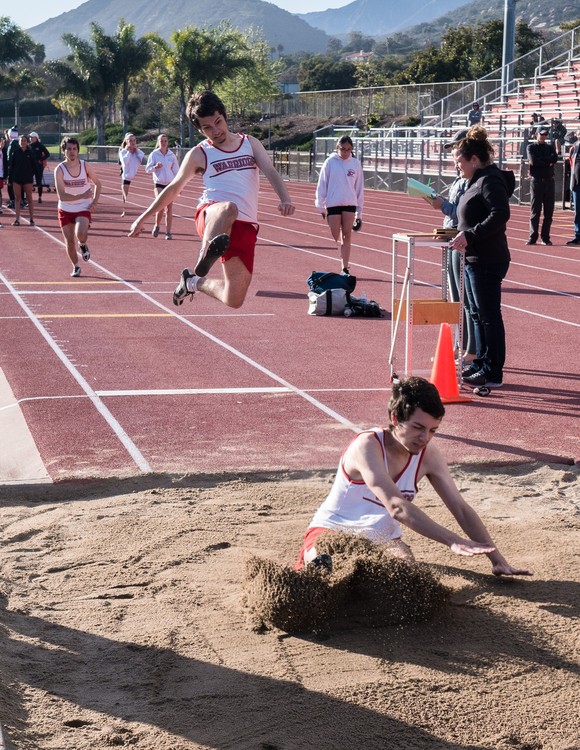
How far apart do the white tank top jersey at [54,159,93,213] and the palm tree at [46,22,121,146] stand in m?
80.0

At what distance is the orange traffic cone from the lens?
8.92 metres

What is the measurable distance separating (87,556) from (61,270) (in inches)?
509

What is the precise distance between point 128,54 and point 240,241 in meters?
90.8

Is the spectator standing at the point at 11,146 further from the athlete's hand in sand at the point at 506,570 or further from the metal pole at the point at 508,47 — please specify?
the athlete's hand in sand at the point at 506,570

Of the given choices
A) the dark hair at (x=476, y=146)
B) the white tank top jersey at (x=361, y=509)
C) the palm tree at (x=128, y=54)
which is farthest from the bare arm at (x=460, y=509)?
the palm tree at (x=128, y=54)

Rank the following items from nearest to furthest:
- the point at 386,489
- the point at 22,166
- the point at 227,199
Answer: the point at 386,489
the point at 227,199
the point at 22,166

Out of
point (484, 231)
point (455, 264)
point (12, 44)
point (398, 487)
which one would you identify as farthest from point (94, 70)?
point (398, 487)

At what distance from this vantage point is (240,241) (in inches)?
297

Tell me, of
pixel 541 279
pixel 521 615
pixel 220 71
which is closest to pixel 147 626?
pixel 521 615

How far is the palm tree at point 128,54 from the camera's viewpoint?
9256 centimetres

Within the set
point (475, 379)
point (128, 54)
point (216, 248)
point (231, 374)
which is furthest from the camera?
point (128, 54)

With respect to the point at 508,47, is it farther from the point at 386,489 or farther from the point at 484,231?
the point at 386,489

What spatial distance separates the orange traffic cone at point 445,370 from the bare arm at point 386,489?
152 inches

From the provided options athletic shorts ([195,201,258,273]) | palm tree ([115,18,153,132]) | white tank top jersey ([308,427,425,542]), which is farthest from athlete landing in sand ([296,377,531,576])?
palm tree ([115,18,153,132])
